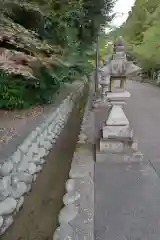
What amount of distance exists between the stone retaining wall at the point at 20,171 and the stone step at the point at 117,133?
1383mm

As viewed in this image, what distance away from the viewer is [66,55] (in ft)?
26.6

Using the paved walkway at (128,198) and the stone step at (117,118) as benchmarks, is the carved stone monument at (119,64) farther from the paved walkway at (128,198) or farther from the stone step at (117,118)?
the paved walkway at (128,198)

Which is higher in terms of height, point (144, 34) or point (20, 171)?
point (144, 34)

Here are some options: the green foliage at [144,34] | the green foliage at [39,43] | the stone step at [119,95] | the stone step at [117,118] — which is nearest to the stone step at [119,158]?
the stone step at [117,118]

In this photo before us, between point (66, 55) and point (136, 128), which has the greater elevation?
point (66, 55)

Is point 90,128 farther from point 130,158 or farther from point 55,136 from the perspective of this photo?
point 130,158

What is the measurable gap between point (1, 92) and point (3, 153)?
2804mm

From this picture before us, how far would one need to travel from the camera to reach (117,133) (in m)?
5.00

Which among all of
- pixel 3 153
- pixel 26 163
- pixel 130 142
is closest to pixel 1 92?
pixel 26 163

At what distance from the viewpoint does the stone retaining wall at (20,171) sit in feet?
11.3

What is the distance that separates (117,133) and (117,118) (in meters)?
0.29

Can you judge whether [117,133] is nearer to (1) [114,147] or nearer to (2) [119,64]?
(1) [114,147]

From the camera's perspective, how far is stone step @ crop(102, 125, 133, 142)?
197 inches

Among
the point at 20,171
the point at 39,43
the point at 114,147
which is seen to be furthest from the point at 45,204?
the point at 39,43
